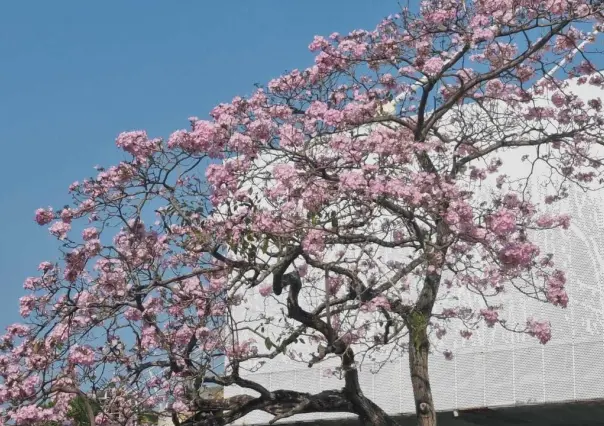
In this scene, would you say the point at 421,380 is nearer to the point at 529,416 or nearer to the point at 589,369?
the point at 589,369

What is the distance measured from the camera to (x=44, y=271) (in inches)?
298

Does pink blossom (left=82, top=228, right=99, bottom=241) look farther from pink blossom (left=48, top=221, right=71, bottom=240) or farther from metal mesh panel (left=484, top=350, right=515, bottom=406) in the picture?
metal mesh panel (left=484, top=350, right=515, bottom=406)

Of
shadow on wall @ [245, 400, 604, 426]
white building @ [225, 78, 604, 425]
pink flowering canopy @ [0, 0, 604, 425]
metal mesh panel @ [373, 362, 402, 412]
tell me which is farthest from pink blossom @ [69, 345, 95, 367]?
metal mesh panel @ [373, 362, 402, 412]

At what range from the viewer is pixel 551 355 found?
11.4 m

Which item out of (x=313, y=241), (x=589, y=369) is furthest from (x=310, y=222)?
(x=589, y=369)

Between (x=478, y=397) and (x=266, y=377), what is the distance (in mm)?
3252

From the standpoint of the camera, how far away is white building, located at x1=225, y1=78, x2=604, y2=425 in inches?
440

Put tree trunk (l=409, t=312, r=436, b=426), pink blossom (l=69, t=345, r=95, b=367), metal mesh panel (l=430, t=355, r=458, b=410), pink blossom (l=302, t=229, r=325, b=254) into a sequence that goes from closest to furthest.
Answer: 1. pink blossom (l=302, t=229, r=325, b=254)
2. tree trunk (l=409, t=312, r=436, b=426)
3. pink blossom (l=69, t=345, r=95, b=367)
4. metal mesh panel (l=430, t=355, r=458, b=410)

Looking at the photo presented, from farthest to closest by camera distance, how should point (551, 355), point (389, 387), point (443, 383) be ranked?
point (389, 387) < point (443, 383) < point (551, 355)

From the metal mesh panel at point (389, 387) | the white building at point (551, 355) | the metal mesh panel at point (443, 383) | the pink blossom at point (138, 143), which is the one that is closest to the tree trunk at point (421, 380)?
the pink blossom at point (138, 143)

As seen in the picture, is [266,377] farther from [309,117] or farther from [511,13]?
[511,13]

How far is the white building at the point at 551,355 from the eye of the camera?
11164 mm

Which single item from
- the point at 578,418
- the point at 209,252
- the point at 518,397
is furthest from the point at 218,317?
the point at 578,418

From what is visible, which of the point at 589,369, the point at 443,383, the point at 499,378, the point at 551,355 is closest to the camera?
the point at 589,369
